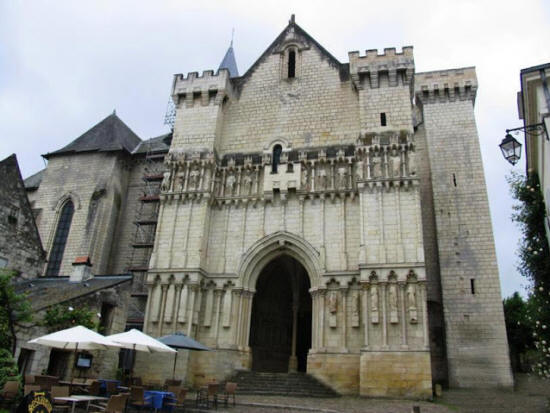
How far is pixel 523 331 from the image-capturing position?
29906mm

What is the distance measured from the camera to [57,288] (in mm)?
17156

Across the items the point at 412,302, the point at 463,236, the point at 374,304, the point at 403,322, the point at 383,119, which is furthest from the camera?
the point at 463,236

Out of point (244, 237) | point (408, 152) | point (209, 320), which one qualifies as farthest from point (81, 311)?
point (408, 152)

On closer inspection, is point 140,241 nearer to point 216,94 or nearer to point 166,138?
point 166,138

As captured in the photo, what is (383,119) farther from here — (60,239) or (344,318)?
(60,239)

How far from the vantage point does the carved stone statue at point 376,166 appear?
17703 millimetres

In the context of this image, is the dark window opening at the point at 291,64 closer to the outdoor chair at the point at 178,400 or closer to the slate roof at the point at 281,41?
the slate roof at the point at 281,41

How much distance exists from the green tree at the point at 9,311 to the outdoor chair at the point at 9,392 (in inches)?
79.9

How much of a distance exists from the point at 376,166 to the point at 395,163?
0.73 metres

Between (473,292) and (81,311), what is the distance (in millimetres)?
15524

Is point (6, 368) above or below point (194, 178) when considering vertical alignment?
below

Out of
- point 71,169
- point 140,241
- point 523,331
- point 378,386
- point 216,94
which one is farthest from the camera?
point 523,331

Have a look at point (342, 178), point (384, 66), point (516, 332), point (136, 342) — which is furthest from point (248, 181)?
point (516, 332)

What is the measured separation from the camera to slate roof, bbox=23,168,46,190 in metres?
28.5
